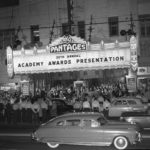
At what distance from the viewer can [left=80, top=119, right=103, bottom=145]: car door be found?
15047 millimetres

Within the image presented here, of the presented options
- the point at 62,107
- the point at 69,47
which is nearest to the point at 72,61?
the point at 69,47

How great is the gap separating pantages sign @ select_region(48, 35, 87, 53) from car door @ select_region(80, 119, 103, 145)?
11818 mm

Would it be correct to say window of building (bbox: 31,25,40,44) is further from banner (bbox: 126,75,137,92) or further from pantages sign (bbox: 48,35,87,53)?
banner (bbox: 126,75,137,92)

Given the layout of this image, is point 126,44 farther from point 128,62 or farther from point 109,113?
point 109,113

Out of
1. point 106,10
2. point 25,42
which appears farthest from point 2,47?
point 106,10

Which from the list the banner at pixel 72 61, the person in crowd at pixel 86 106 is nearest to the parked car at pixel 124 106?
the person in crowd at pixel 86 106

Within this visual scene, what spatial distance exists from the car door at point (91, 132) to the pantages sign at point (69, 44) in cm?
1182

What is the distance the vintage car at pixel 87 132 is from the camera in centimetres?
1494

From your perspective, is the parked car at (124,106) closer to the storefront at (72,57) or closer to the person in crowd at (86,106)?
the person in crowd at (86,106)

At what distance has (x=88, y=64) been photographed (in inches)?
1059

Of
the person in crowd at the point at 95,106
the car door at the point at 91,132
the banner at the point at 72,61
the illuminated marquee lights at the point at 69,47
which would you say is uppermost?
the illuminated marquee lights at the point at 69,47

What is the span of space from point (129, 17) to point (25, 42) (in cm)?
993

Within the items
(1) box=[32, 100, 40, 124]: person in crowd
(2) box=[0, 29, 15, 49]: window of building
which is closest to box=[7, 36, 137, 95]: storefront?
(1) box=[32, 100, 40, 124]: person in crowd

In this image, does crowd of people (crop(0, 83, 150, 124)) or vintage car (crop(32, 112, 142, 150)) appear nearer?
vintage car (crop(32, 112, 142, 150))
